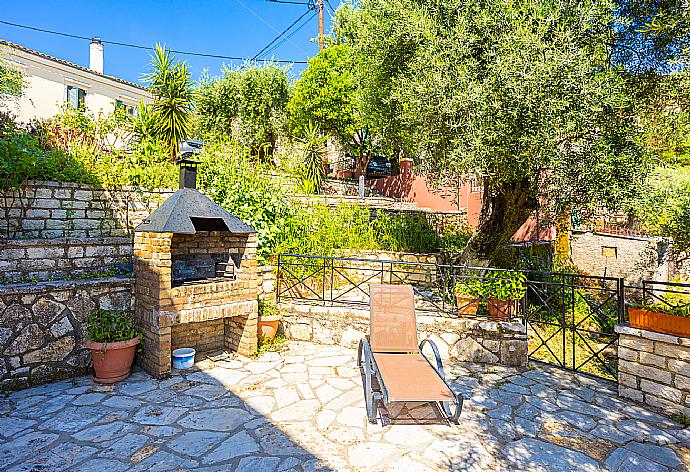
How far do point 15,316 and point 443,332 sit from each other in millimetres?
5428

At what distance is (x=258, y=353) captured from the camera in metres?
5.70

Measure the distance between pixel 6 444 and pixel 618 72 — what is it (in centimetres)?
762

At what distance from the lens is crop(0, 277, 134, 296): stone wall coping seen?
4.33 metres

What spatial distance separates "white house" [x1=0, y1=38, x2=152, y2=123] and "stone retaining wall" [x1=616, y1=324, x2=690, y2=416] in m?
15.0

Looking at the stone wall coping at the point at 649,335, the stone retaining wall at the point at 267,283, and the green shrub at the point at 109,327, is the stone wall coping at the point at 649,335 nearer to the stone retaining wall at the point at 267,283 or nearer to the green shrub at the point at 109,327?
the stone retaining wall at the point at 267,283

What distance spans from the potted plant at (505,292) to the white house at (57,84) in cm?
1329

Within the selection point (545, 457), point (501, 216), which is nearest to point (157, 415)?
point (545, 457)

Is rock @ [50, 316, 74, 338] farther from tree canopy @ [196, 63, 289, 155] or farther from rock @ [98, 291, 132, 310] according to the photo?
tree canopy @ [196, 63, 289, 155]

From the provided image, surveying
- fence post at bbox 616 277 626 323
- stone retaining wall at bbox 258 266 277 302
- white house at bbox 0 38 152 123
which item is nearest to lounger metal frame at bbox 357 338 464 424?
stone retaining wall at bbox 258 266 277 302

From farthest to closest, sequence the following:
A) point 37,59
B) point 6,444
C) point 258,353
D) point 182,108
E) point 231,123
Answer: point 231,123 → point 37,59 → point 182,108 → point 258,353 → point 6,444

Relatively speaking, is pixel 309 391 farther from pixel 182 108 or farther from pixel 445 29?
pixel 182 108

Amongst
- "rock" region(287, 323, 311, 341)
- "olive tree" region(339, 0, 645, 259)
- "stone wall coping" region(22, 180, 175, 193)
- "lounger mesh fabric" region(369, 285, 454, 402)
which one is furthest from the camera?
"rock" region(287, 323, 311, 341)

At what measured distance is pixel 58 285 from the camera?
461cm

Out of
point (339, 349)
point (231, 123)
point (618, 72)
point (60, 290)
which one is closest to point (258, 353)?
point (339, 349)
